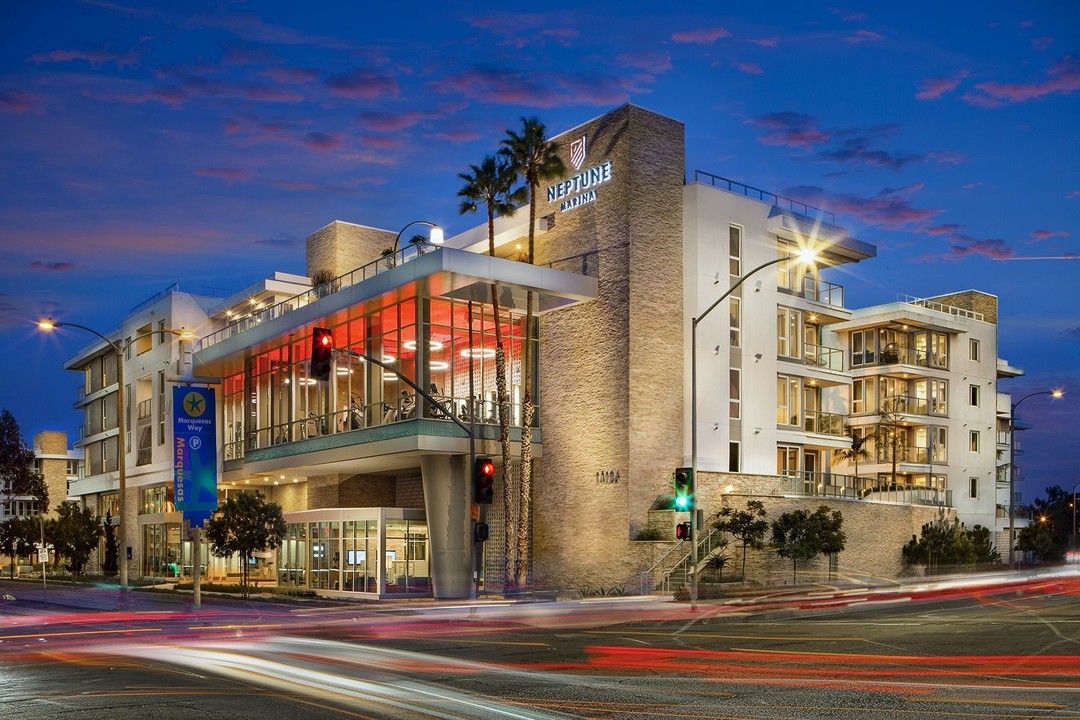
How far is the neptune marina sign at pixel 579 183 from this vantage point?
44781 millimetres

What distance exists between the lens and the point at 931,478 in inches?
2635

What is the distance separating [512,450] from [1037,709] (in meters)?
32.9

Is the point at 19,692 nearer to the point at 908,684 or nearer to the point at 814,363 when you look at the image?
the point at 908,684

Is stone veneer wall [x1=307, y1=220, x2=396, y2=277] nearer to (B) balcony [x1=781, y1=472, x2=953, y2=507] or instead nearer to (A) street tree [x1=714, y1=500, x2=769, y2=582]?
(B) balcony [x1=781, y1=472, x2=953, y2=507]

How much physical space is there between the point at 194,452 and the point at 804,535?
23290 mm

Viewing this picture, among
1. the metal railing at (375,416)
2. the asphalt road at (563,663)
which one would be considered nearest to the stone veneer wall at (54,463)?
the metal railing at (375,416)

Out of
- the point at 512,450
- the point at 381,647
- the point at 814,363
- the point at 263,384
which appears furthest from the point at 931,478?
the point at 381,647

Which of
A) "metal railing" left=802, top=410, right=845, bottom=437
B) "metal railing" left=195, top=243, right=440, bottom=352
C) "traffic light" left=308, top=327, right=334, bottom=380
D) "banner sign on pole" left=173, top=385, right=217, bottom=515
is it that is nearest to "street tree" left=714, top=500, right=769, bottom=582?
"metal railing" left=802, top=410, right=845, bottom=437

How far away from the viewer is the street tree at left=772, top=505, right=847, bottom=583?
42500 millimetres

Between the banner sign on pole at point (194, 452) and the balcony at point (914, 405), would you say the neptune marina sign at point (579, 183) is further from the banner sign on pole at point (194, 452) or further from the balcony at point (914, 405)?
the balcony at point (914, 405)

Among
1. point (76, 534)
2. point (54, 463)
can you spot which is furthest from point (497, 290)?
point (54, 463)

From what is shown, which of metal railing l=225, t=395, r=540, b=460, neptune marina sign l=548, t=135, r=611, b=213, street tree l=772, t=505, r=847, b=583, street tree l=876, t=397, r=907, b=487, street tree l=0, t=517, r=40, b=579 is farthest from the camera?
street tree l=0, t=517, r=40, b=579

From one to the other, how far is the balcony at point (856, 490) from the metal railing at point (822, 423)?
242 centimetres

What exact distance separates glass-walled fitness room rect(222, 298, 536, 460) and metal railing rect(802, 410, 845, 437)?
15953 mm
